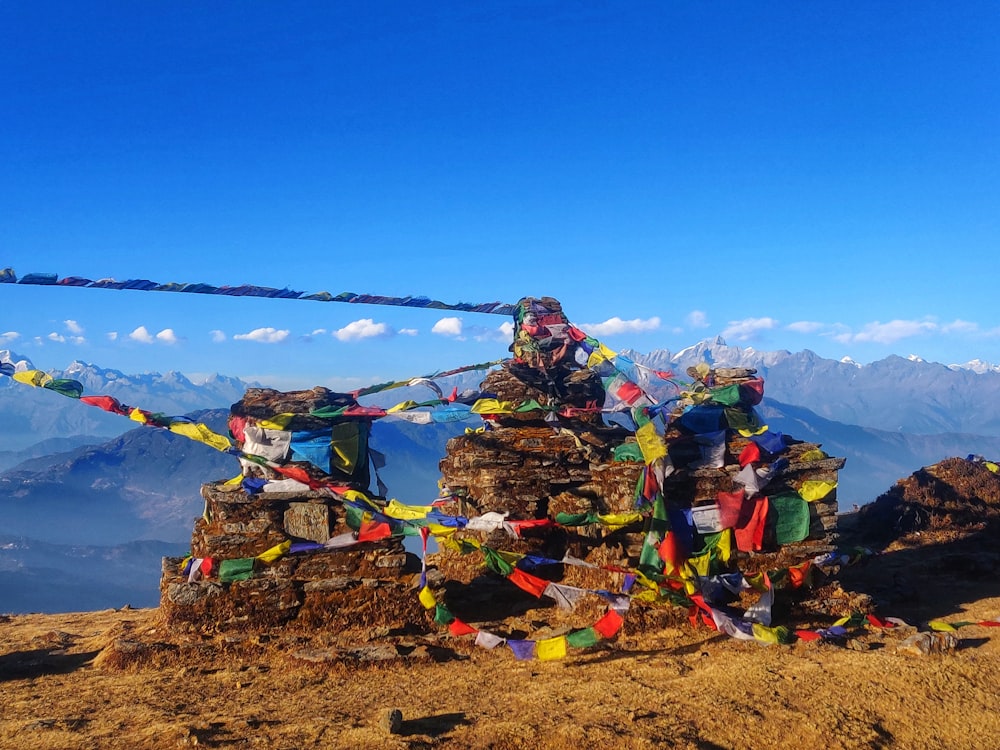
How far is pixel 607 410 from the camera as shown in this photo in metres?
17.8

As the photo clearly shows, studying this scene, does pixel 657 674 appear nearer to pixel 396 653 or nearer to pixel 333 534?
pixel 396 653

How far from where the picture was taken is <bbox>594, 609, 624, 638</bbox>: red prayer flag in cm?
1283

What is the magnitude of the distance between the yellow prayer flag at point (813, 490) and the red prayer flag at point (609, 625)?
5.27m

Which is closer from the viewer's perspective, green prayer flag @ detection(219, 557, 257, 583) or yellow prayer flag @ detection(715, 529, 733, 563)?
green prayer flag @ detection(219, 557, 257, 583)

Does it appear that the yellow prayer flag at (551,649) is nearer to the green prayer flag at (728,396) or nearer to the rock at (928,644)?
the rock at (928,644)

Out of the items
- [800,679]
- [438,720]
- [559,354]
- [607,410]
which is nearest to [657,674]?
[800,679]

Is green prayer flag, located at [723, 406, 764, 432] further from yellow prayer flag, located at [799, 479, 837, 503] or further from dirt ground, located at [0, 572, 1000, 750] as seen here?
dirt ground, located at [0, 572, 1000, 750]

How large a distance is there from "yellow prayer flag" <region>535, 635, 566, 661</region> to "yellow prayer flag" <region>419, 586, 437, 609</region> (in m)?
2.49

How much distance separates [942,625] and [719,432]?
5734 mm

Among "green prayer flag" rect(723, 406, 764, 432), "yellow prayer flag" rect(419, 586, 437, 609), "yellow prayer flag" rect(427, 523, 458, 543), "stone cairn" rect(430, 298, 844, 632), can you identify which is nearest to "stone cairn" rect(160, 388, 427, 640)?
"yellow prayer flag" rect(419, 586, 437, 609)

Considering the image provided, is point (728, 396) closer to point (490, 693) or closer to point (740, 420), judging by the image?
point (740, 420)

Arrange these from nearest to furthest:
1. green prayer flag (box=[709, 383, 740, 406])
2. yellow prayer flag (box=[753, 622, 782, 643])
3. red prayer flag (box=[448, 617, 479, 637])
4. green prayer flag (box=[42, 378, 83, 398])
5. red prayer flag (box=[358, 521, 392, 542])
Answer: yellow prayer flag (box=[753, 622, 782, 643]) < red prayer flag (box=[448, 617, 479, 637]) < red prayer flag (box=[358, 521, 392, 542]) < green prayer flag (box=[42, 378, 83, 398]) < green prayer flag (box=[709, 383, 740, 406])

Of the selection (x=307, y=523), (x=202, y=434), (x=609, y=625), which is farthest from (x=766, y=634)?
(x=202, y=434)

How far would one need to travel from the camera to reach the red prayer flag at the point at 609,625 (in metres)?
12.8
